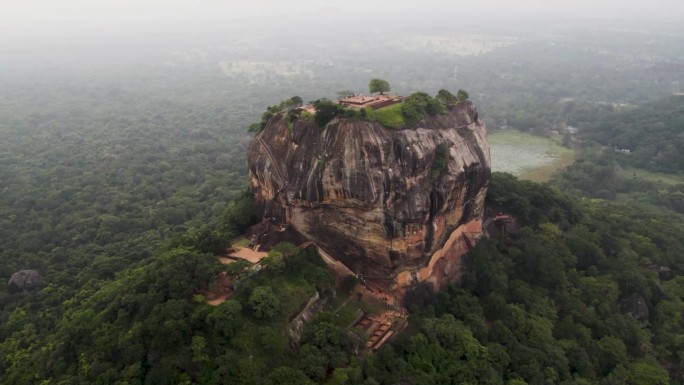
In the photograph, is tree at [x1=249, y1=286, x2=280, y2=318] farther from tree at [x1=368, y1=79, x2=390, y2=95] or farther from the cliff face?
tree at [x1=368, y1=79, x2=390, y2=95]

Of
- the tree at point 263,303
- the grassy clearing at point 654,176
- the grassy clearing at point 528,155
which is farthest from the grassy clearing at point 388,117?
the grassy clearing at point 654,176

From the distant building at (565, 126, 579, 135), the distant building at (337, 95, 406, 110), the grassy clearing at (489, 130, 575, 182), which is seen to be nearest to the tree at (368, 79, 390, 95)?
the distant building at (337, 95, 406, 110)

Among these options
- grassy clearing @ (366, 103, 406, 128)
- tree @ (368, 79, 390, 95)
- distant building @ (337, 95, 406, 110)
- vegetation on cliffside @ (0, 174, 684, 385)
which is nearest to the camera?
vegetation on cliffside @ (0, 174, 684, 385)

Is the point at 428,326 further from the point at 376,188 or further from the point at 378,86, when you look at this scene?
the point at 378,86

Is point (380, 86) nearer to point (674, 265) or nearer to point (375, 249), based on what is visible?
point (375, 249)

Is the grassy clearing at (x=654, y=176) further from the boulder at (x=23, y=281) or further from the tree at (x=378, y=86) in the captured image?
the boulder at (x=23, y=281)

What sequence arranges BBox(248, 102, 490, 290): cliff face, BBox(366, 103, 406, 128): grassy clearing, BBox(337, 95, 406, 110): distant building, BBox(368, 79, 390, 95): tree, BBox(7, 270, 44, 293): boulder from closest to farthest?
BBox(248, 102, 490, 290): cliff face, BBox(366, 103, 406, 128): grassy clearing, BBox(337, 95, 406, 110): distant building, BBox(368, 79, 390, 95): tree, BBox(7, 270, 44, 293): boulder

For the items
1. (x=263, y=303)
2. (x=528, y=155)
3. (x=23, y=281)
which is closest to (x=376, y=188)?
(x=263, y=303)
